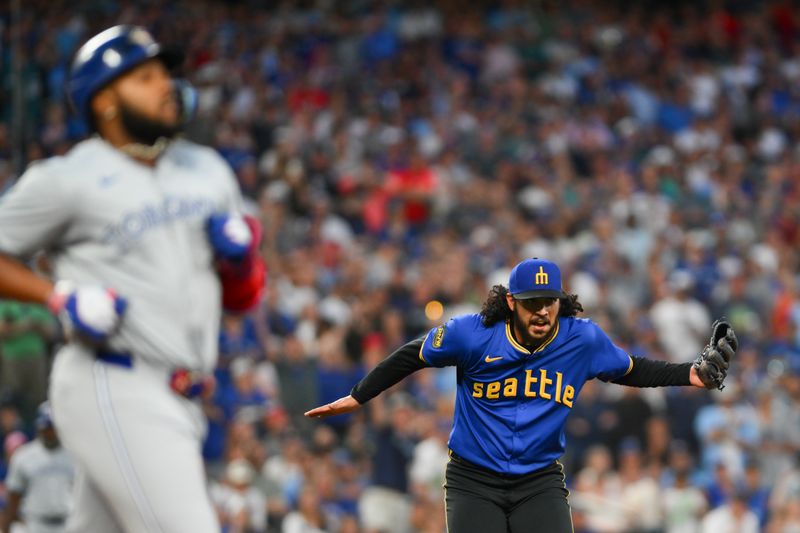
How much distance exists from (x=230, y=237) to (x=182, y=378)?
45cm

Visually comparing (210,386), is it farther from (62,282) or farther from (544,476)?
(544,476)

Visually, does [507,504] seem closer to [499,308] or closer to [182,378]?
[499,308]

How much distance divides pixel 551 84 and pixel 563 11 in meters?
2.69

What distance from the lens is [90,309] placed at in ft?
12.7

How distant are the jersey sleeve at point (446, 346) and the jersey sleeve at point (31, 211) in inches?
99.5

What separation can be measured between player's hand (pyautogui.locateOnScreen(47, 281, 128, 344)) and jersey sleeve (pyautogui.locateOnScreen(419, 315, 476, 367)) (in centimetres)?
250

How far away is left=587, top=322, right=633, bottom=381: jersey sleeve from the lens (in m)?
6.31

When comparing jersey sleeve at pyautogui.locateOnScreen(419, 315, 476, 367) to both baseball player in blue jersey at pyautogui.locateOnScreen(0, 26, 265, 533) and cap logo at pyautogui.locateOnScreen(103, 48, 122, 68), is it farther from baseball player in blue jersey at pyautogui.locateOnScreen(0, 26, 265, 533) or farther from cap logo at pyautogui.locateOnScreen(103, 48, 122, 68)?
cap logo at pyautogui.locateOnScreen(103, 48, 122, 68)

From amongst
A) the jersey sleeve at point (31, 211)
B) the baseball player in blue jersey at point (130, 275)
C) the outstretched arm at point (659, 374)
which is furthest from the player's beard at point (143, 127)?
the outstretched arm at point (659, 374)

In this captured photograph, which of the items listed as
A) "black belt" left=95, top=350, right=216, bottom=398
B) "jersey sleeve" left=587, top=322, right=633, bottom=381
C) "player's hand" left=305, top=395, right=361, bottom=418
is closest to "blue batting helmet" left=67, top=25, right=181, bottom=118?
"black belt" left=95, top=350, right=216, bottom=398

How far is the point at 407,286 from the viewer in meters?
14.5

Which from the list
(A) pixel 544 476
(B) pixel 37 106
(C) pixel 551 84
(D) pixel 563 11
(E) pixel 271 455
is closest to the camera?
(A) pixel 544 476

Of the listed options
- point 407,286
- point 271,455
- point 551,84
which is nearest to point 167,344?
point 271,455

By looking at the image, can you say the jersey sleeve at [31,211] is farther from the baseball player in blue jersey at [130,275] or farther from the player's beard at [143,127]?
the player's beard at [143,127]
